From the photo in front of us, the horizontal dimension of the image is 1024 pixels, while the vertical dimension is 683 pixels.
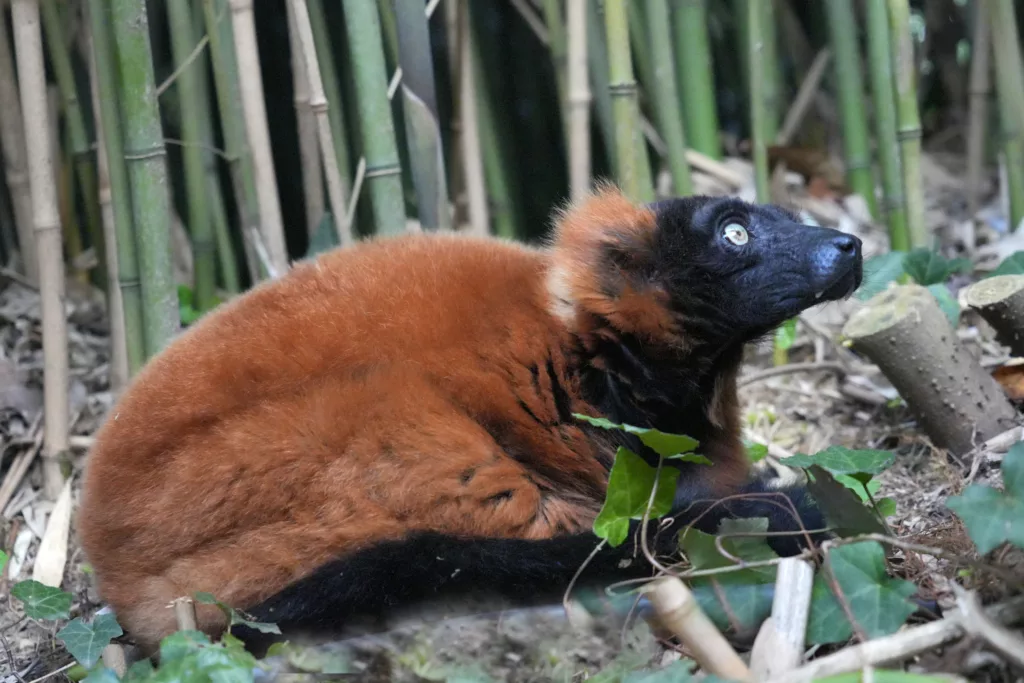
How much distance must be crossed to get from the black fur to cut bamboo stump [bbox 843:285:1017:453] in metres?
0.35

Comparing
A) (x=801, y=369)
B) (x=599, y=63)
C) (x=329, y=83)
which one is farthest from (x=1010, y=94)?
(x=329, y=83)

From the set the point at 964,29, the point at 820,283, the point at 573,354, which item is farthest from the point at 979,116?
the point at 573,354

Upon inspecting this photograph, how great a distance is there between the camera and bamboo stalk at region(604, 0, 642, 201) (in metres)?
3.60

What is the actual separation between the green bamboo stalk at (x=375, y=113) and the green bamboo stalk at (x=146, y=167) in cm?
64

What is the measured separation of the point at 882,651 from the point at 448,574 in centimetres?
92

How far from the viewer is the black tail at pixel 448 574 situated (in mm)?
2342

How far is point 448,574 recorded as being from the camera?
2.35 metres

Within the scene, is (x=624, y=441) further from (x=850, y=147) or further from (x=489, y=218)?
(x=850, y=147)

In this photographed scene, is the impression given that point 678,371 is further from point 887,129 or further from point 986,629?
point 887,129

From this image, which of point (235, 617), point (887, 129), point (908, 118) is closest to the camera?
point (235, 617)

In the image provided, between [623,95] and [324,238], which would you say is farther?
[324,238]

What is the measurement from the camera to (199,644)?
7.12 feet

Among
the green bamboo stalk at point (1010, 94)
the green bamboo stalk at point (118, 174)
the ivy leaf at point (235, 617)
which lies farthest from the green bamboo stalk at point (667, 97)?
the ivy leaf at point (235, 617)

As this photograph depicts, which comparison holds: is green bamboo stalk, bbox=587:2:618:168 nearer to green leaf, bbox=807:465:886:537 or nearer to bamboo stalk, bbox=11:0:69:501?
bamboo stalk, bbox=11:0:69:501
